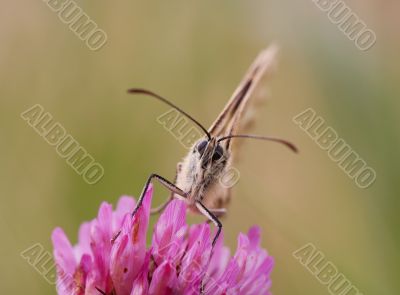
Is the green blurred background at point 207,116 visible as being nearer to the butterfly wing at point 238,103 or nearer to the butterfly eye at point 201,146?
the butterfly wing at point 238,103

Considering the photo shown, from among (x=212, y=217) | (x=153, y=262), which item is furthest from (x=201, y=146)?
(x=153, y=262)

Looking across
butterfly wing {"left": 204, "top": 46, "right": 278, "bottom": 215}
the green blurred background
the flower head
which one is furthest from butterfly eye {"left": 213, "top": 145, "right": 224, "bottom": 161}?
the green blurred background

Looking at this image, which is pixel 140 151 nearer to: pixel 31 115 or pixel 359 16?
pixel 31 115

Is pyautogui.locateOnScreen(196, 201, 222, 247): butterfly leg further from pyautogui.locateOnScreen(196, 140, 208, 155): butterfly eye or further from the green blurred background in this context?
the green blurred background

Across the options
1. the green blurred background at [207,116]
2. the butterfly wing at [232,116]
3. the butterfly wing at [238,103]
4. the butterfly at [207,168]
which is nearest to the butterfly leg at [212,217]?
the butterfly at [207,168]

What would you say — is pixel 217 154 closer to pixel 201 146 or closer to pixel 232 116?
pixel 201 146

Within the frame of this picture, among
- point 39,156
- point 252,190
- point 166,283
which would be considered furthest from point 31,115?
point 166,283
